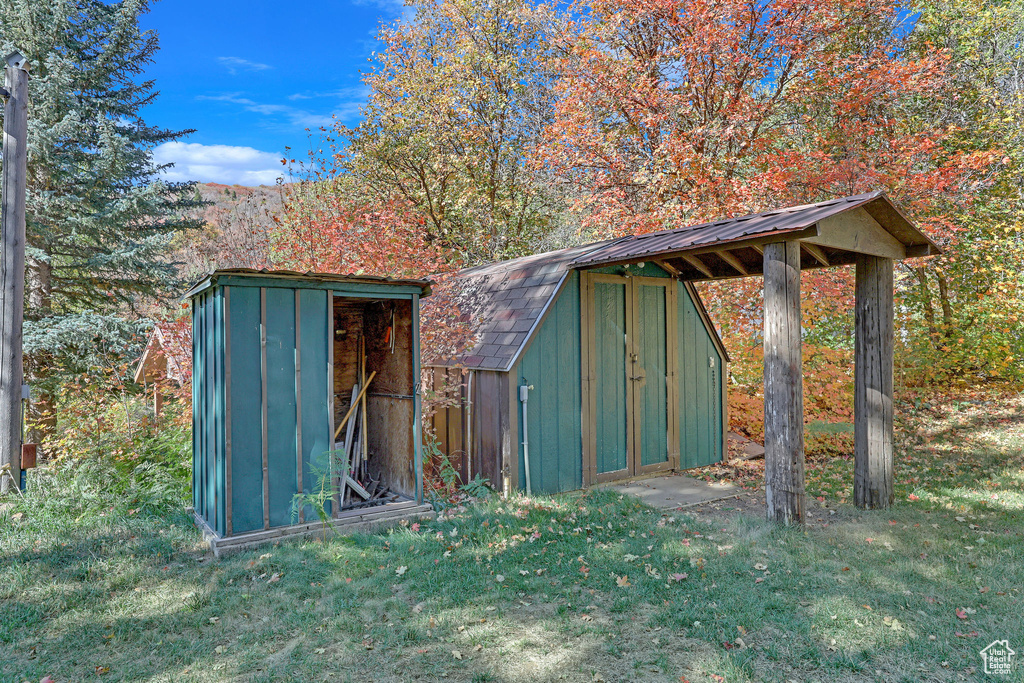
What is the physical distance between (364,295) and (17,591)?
3.18 m

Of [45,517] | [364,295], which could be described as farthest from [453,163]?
[45,517]

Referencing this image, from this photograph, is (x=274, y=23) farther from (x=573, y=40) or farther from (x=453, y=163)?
(x=573, y=40)

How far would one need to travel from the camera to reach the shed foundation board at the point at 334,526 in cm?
463

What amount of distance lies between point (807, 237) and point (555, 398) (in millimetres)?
2962

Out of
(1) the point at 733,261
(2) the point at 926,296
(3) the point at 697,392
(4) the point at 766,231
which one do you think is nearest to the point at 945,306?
(2) the point at 926,296

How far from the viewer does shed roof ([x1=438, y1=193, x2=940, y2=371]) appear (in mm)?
4962

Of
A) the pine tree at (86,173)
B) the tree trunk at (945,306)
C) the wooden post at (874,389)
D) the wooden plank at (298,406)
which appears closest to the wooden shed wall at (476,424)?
the wooden plank at (298,406)

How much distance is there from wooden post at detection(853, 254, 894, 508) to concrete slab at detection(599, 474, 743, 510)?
126 centimetres

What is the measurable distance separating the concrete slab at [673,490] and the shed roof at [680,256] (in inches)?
79.1

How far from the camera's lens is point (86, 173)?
8.37 m

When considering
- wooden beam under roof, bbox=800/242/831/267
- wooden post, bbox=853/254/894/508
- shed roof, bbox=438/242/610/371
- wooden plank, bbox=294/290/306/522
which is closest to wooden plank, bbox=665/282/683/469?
shed roof, bbox=438/242/610/371

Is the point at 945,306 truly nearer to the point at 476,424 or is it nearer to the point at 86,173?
→ the point at 476,424

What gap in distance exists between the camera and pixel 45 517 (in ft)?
17.8

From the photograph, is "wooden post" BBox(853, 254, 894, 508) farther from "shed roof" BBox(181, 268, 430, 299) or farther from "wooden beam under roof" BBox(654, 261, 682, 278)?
"shed roof" BBox(181, 268, 430, 299)
